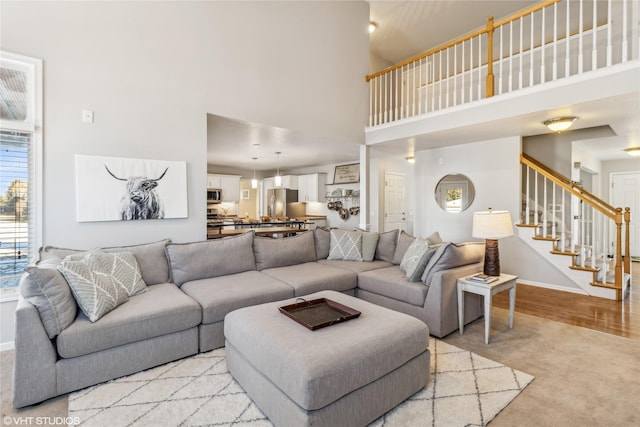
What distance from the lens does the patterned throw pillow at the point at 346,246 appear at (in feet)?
13.9

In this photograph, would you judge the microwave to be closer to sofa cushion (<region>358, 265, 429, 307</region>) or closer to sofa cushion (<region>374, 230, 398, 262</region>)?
sofa cushion (<region>374, 230, 398, 262</region>)

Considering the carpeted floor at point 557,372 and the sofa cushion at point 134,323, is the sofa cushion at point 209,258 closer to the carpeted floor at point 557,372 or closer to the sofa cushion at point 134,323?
the sofa cushion at point 134,323

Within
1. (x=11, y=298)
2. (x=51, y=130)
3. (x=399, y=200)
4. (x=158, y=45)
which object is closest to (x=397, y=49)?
(x=399, y=200)

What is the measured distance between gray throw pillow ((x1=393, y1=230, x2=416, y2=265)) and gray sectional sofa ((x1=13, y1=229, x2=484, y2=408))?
0.01m

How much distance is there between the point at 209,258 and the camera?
3283 mm

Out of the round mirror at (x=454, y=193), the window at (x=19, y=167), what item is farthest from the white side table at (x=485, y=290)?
the window at (x=19, y=167)

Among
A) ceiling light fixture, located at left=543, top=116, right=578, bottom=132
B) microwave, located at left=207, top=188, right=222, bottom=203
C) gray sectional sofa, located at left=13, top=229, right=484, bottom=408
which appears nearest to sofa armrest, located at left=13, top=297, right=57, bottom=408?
gray sectional sofa, located at left=13, top=229, right=484, bottom=408

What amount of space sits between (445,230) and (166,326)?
5.19 meters

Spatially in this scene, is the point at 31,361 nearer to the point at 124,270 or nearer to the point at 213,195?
the point at 124,270

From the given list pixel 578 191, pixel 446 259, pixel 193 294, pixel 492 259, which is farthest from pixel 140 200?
pixel 578 191

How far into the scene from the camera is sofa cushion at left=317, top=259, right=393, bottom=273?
3.85 m

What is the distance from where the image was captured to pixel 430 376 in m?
2.27

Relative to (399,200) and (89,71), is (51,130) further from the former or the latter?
(399,200)

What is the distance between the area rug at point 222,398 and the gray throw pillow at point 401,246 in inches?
65.2
